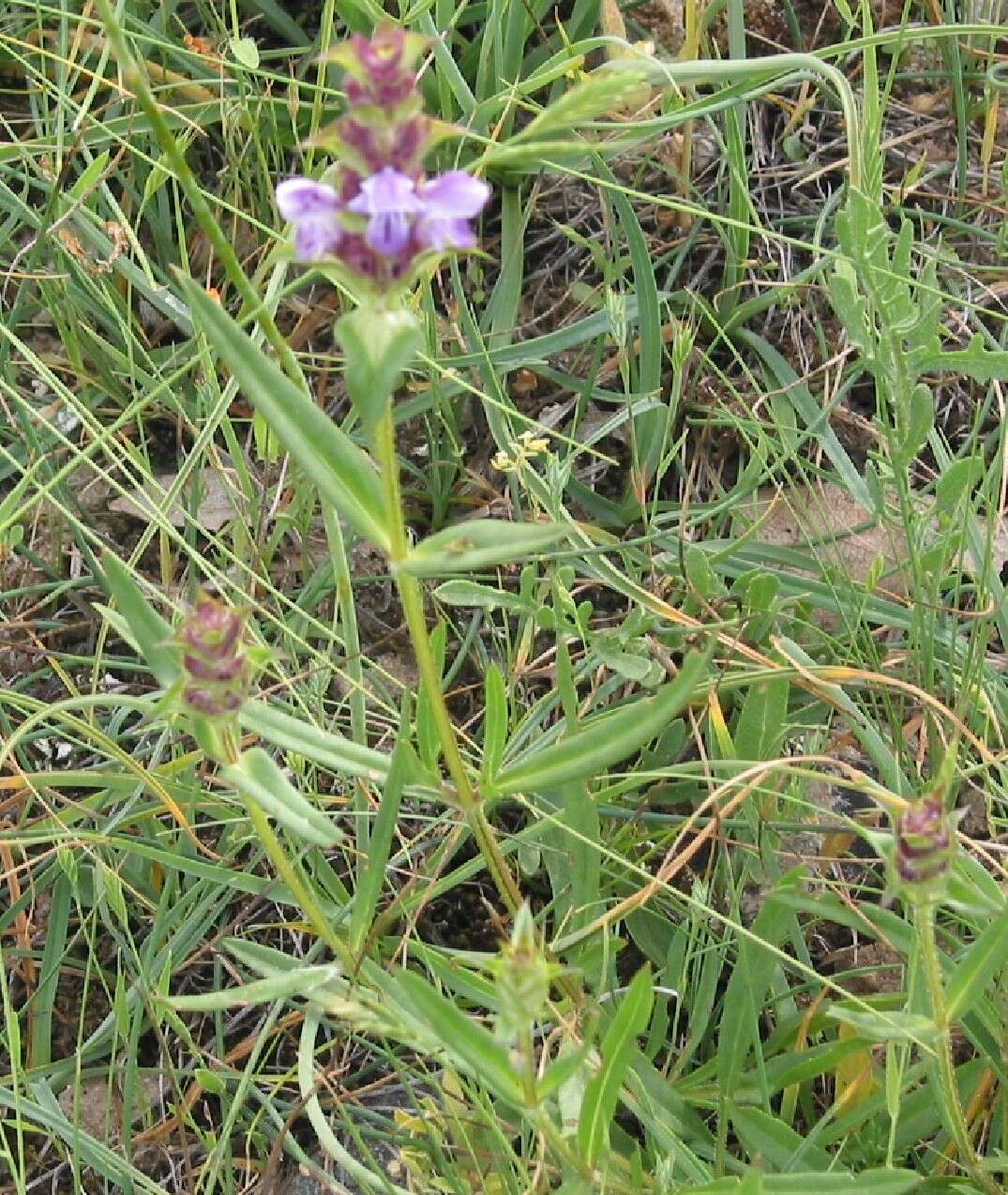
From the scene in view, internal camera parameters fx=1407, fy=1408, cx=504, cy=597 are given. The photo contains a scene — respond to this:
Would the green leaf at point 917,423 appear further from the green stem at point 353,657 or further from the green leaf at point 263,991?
Result: the green leaf at point 263,991

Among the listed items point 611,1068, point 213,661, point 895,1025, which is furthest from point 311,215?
point 895,1025

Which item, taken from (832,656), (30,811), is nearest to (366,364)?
(832,656)

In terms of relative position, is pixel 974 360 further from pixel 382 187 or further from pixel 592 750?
pixel 382 187

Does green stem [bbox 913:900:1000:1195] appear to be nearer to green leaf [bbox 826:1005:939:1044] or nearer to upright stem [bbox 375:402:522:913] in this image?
green leaf [bbox 826:1005:939:1044]

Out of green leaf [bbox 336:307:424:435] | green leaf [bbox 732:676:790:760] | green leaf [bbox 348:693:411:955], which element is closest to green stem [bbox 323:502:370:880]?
green leaf [bbox 348:693:411:955]

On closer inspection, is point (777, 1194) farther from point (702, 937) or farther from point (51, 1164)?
point (51, 1164)

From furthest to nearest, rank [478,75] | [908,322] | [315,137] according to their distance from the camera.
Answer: [478,75]
[908,322]
[315,137]

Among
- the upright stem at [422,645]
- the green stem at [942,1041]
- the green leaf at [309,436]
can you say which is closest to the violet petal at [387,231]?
the upright stem at [422,645]
